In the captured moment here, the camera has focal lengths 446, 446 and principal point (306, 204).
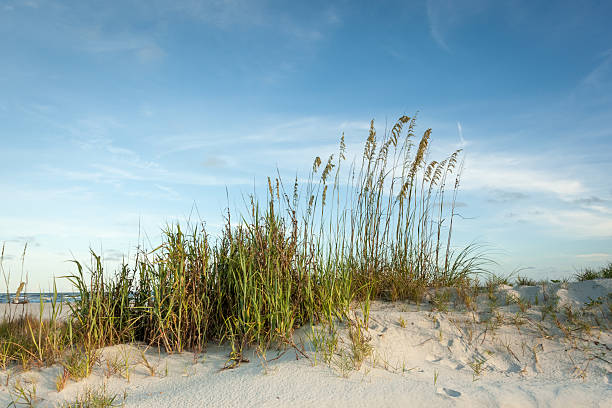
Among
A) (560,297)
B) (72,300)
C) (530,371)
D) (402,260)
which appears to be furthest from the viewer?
(402,260)

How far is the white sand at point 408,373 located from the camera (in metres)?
3.06

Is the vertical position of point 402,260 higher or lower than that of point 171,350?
higher

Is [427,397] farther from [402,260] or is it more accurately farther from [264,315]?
[402,260]

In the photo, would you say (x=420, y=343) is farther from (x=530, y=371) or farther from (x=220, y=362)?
(x=220, y=362)

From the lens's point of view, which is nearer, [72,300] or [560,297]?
[72,300]

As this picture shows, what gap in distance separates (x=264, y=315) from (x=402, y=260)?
2.30 metres

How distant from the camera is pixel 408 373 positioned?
137 inches

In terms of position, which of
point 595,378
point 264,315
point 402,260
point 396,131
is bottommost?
point 595,378

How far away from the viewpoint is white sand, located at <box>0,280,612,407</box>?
3.06 meters

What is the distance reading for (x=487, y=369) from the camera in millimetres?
3807

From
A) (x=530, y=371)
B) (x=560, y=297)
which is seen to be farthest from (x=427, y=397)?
(x=560, y=297)

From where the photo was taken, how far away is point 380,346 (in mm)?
3832

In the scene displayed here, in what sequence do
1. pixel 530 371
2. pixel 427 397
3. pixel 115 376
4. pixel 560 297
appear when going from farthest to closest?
pixel 560 297, pixel 530 371, pixel 115 376, pixel 427 397

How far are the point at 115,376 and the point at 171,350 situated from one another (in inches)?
21.4
